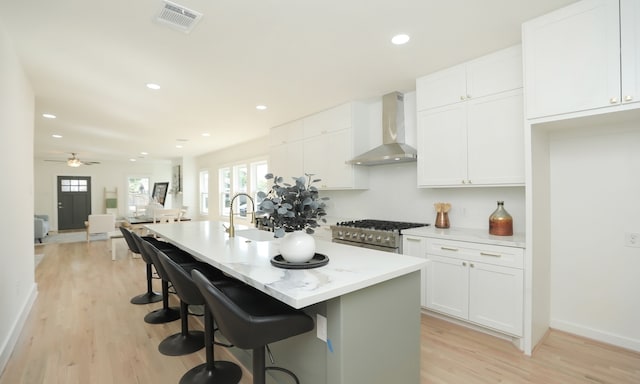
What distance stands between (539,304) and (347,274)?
78.8 inches

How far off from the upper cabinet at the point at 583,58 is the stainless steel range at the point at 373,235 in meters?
1.61

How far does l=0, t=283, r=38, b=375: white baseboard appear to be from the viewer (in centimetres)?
224

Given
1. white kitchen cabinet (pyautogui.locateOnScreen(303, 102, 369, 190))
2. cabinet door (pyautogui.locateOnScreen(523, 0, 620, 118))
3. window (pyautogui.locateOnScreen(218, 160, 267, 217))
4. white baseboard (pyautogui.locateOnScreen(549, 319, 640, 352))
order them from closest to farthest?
cabinet door (pyautogui.locateOnScreen(523, 0, 620, 118)) < white baseboard (pyautogui.locateOnScreen(549, 319, 640, 352)) < white kitchen cabinet (pyautogui.locateOnScreen(303, 102, 369, 190)) < window (pyautogui.locateOnScreen(218, 160, 267, 217))

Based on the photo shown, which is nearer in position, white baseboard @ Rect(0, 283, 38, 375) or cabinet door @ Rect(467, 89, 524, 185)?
white baseboard @ Rect(0, 283, 38, 375)

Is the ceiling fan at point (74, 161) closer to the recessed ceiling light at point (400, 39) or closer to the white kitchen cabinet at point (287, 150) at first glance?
the white kitchen cabinet at point (287, 150)

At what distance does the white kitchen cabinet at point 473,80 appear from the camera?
258 cm

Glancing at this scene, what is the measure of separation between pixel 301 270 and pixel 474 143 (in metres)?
2.14

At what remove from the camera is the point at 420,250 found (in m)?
3.02

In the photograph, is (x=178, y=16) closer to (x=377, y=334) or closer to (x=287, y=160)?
(x=377, y=334)

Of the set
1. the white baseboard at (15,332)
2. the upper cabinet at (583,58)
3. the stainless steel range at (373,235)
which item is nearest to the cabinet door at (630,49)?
the upper cabinet at (583,58)

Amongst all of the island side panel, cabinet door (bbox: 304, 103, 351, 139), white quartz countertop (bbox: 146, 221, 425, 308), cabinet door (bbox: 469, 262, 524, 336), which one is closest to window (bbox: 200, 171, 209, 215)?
cabinet door (bbox: 304, 103, 351, 139)

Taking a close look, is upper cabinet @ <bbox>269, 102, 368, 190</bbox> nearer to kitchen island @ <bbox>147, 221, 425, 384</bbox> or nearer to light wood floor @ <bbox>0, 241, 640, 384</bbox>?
light wood floor @ <bbox>0, 241, 640, 384</bbox>

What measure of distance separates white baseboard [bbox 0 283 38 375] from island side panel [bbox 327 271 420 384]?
2.50 meters

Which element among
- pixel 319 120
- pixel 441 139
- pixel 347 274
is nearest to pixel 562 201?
pixel 441 139
